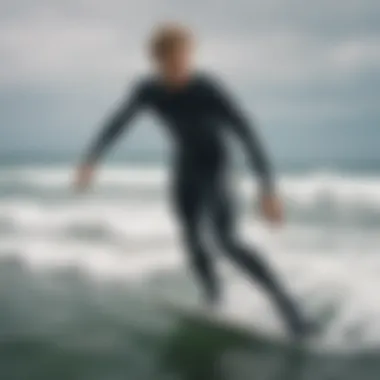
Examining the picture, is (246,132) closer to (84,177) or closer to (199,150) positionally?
(199,150)

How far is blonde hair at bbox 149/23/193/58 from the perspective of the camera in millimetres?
1479

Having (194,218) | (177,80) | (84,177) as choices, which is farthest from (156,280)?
(177,80)

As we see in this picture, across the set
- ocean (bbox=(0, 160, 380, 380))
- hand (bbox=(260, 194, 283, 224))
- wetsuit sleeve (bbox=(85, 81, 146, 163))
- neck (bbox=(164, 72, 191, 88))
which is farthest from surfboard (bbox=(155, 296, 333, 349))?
neck (bbox=(164, 72, 191, 88))

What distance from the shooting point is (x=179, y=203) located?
1.51 metres

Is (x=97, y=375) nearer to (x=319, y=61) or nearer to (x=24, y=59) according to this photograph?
(x=24, y=59)

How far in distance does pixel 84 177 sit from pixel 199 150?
0.77ft

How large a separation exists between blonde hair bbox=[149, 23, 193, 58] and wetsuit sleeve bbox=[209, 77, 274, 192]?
0.10m

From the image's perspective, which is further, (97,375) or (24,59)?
(24,59)

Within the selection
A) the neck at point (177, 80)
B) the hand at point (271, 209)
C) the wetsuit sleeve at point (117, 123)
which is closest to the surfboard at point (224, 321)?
the hand at point (271, 209)

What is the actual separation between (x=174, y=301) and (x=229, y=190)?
250 mm

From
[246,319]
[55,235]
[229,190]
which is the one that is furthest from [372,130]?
[55,235]

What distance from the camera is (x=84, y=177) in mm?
1513

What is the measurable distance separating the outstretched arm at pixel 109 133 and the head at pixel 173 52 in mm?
69

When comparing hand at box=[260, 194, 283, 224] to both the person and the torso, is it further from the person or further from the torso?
the torso
